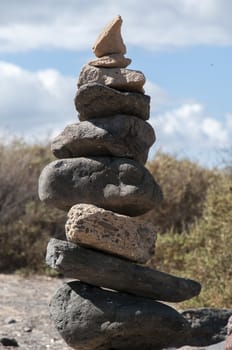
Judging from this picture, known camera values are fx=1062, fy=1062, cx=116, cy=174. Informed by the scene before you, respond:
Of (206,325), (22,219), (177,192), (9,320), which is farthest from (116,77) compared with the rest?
(177,192)

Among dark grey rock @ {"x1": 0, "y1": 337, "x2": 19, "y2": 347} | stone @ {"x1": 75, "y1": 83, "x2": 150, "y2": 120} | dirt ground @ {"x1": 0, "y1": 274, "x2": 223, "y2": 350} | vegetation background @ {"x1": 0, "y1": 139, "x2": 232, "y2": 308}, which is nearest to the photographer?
stone @ {"x1": 75, "y1": 83, "x2": 150, "y2": 120}

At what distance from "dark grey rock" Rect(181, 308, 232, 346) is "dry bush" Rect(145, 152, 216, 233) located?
24.0 ft

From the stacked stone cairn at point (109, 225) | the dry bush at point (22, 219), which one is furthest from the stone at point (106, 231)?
the dry bush at point (22, 219)

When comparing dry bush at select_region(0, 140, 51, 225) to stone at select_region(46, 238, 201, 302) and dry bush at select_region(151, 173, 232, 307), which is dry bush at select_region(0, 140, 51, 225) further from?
stone at select_region(46, 238, 201, 302)

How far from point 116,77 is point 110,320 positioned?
6.65 ft

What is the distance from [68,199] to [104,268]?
69 cm

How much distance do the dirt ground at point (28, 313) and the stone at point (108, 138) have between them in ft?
6.98

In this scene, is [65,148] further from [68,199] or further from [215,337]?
[215,337]

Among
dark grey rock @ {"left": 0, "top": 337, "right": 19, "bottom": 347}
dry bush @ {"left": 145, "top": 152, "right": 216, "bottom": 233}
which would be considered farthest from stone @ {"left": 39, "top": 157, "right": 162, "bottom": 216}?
dry bush @ {"left": 145, "top": 152, "right": 216, "bottom": 233}

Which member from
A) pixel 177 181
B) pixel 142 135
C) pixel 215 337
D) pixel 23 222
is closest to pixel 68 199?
pixel 142 135

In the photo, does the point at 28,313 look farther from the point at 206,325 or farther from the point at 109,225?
the point at 109,225

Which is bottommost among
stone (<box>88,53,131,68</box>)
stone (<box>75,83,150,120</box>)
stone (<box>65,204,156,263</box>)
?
stone (<box>65,204,156,263</box>)

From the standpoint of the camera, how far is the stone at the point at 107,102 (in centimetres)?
Answer: 883

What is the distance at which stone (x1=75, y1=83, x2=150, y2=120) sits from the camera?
29.0ft
